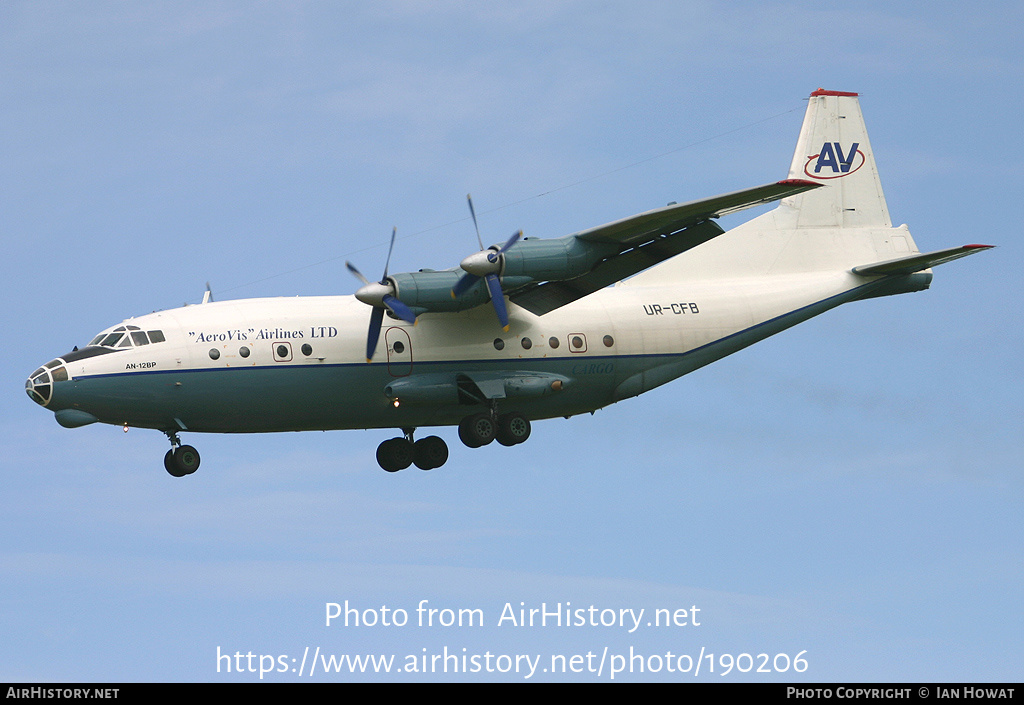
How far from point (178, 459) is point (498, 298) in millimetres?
7369

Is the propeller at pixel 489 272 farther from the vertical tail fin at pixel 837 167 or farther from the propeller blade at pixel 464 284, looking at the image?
the vertical tail fin at pixel 837 167

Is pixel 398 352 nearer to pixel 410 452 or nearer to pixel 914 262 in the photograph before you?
pixel 410 452

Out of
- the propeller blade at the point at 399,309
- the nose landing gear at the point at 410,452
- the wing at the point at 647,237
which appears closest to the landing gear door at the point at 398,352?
the propeller blade at the point at 399,309

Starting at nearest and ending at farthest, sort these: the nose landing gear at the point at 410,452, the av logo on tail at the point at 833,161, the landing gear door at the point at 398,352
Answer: the landing gear door at the point at 398,352 < the nose landing gear at the point at 410,452 < the av logo on tail at the point at 833,161

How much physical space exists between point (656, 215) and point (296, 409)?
8357 mm

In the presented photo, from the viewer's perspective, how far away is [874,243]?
108 ft

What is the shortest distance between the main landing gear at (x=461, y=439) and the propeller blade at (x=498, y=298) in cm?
231

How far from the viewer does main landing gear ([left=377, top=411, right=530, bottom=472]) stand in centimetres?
2892

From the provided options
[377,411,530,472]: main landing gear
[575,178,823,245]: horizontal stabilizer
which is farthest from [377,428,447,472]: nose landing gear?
[575,178,823,245]: horizontal stabilizer

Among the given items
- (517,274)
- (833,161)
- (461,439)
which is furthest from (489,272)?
(833,161)

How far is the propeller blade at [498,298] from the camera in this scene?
27.3 m

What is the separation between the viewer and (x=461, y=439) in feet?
95.6

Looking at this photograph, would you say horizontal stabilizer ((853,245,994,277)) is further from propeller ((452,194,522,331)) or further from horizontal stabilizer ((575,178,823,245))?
propeller ((452,194,522,331))
